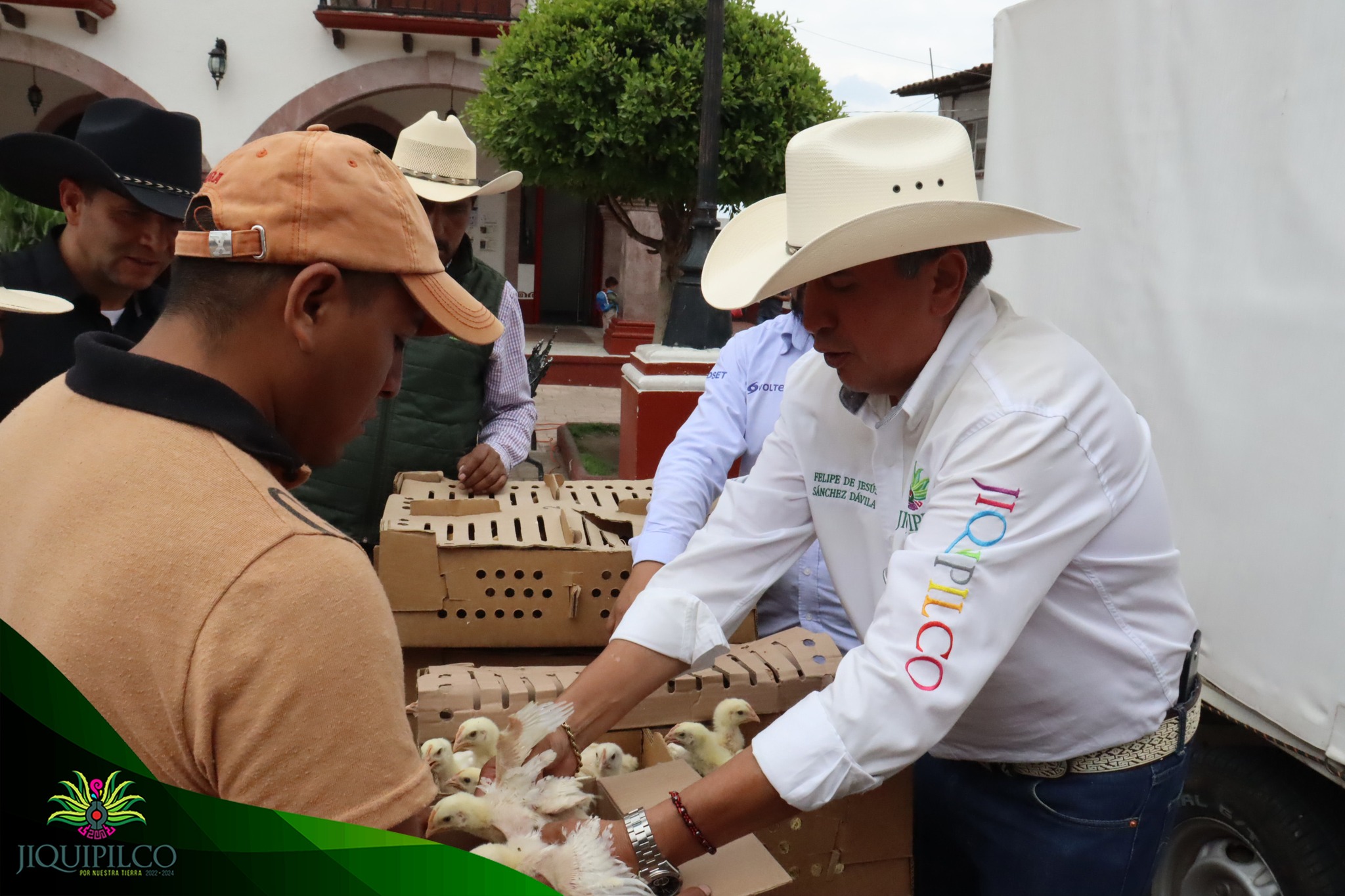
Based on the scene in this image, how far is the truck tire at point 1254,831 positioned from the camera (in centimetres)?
275

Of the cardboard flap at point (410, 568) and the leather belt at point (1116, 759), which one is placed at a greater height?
the cardboard flap at point (410, 568)

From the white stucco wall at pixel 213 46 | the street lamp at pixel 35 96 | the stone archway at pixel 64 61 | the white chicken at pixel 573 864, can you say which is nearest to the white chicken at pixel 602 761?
the white chicken at pixel 573 864

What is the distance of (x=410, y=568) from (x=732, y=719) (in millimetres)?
945

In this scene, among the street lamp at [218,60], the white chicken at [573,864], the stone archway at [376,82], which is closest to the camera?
the white chicken at [573,864]

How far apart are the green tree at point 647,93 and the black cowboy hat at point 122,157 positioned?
6.74m

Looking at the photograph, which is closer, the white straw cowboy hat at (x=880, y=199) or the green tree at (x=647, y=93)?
the white straw cowboy hat at (x=880, y=199)

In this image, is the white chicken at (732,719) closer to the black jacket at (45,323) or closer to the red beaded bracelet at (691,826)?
the red beaded bracelet at (691,826)

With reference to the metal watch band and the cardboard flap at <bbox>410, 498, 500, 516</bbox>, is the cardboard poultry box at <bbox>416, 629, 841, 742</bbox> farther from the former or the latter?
the cardboard flap at <bbox>410, 498, 500, 516</bbox>

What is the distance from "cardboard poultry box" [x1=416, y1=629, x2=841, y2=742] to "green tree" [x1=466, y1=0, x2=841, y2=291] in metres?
8.08

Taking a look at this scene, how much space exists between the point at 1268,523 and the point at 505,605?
186cm

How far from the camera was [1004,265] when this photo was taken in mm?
4113

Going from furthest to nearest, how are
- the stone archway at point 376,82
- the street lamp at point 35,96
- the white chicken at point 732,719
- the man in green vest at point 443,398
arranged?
the street lamp at point 35,96
the stone archway at point 376,82
the man in green vest at point 443,398
the white chicken at point 732,719

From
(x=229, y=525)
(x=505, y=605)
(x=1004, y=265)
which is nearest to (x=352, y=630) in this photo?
(x=229, y=525)

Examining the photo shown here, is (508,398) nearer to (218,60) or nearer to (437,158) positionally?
(437,158)
